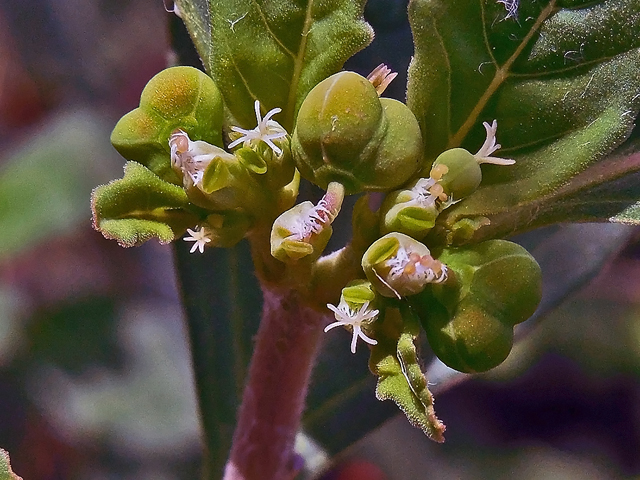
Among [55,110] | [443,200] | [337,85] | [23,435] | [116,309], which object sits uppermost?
[337,85]

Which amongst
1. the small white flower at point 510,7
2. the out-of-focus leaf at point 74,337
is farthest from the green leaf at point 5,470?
the out-of-focus leaf at point 74,337

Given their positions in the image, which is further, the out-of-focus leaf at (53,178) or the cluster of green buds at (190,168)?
the out-of-focus leaf at (53,178)

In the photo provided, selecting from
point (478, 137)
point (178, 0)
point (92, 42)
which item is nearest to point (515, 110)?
point (478, 137)

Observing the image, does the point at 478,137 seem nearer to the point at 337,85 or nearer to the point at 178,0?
the point at 337,85

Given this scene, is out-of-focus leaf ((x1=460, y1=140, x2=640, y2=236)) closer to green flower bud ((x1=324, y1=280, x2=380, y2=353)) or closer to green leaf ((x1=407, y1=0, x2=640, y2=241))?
green leaf ((x1=407, y1=0, x2=640, y2=241))

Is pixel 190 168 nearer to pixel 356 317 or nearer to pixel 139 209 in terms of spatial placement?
pixel 139 209

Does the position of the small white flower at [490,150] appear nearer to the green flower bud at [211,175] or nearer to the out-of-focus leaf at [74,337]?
the green flower bud at [211,175]

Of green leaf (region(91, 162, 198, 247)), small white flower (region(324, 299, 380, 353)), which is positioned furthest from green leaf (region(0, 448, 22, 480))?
small white flower (region(324, 299, 380, 353))
